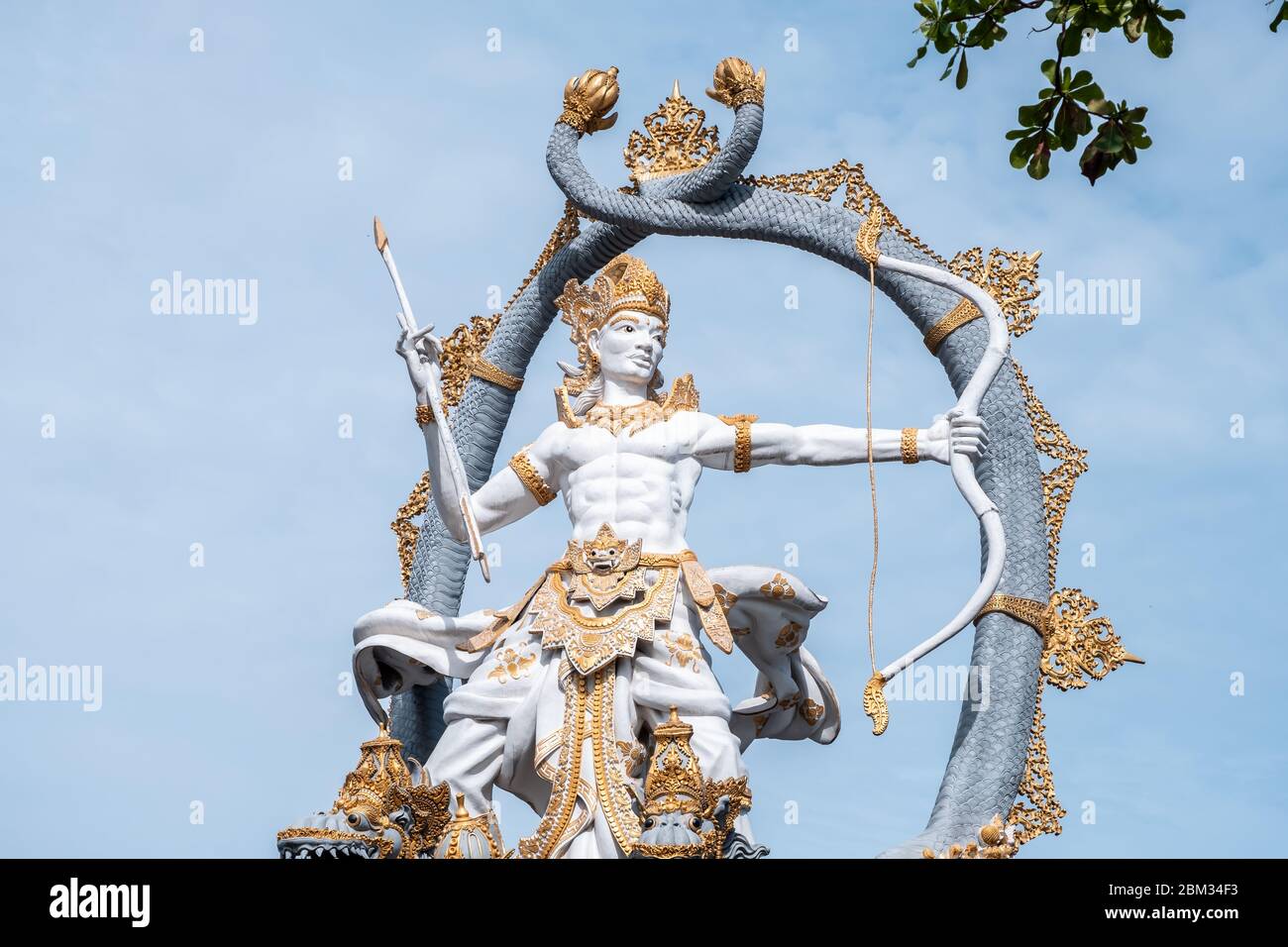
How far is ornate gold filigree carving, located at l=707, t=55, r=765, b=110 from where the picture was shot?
9734mm

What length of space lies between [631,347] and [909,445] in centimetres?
129

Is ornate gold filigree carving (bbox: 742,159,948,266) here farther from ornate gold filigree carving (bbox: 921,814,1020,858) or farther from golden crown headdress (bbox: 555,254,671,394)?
ornate gold filigree carving (bbox: 921,814,1020,858)

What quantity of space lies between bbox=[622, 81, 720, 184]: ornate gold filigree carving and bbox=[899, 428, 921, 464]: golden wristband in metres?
1.97

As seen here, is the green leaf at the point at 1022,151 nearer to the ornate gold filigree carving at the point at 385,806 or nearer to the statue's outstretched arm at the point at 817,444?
the statue's outstretched arm at the point at 817,444

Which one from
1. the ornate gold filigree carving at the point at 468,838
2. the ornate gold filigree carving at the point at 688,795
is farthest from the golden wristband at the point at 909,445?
the ornate gold filigree carving at the point at 468,838

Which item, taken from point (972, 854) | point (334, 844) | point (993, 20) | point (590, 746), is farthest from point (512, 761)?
point (993, 20)

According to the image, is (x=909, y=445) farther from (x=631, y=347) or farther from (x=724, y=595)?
(x=631, y=347)

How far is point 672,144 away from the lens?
1012cm

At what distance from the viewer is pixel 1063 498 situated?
9406 mm

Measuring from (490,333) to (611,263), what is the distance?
117 cm

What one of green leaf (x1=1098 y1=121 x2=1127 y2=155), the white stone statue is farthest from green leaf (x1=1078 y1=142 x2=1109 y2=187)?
the white stone statue

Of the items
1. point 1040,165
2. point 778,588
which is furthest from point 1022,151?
point 778,588

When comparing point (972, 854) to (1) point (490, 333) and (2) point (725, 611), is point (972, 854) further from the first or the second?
(1) point (490, 333)

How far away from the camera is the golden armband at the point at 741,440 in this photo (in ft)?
29.4
